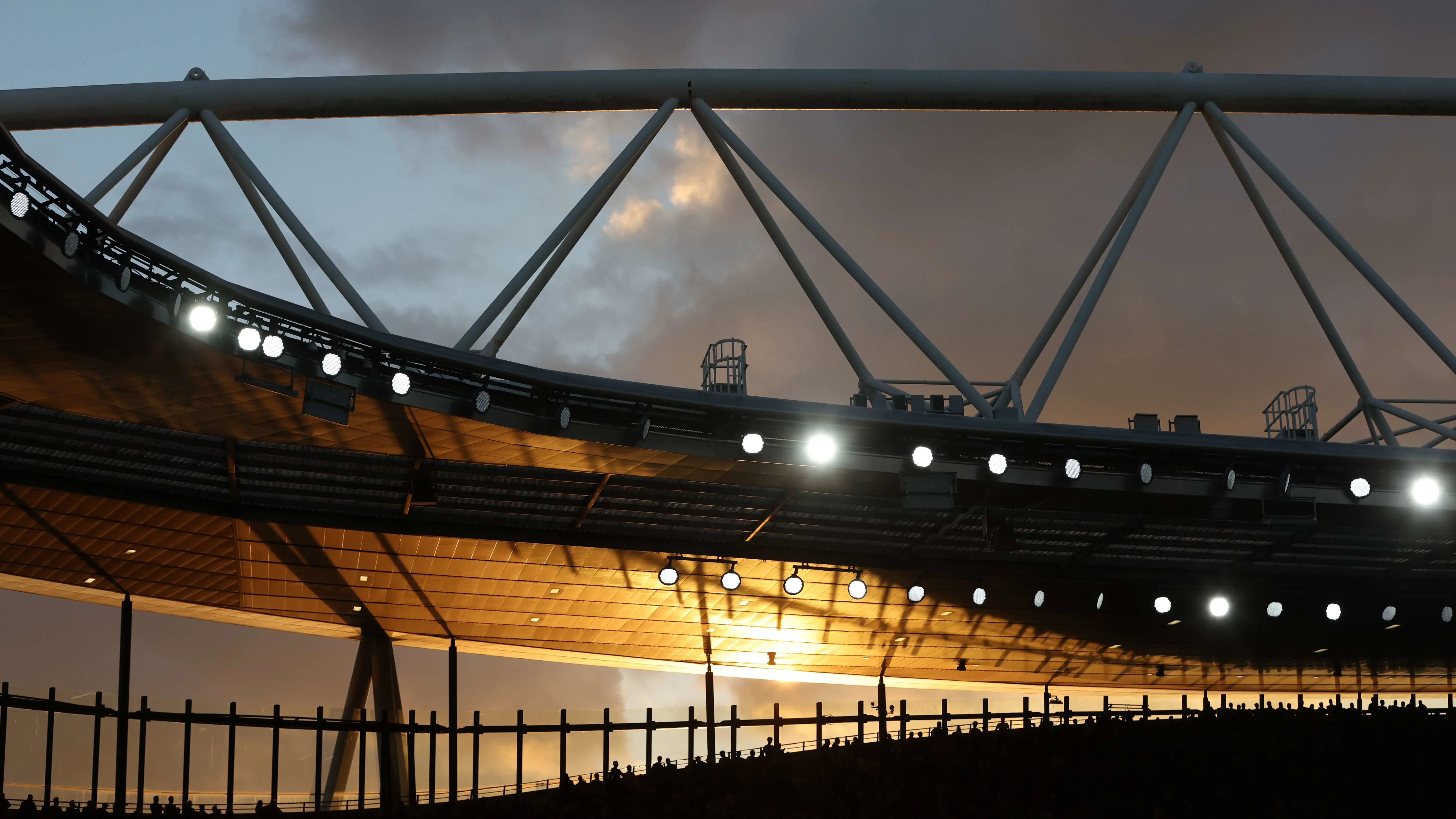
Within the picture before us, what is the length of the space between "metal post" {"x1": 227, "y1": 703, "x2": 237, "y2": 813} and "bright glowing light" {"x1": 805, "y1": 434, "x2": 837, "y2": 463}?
43.0 feet

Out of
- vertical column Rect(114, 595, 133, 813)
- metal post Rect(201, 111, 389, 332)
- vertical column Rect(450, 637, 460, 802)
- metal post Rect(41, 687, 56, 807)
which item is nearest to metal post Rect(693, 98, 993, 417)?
metal post Rect(201, 111, 389, 332)

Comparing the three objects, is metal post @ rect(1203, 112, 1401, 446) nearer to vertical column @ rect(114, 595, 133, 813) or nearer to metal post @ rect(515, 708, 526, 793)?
metal post @ rect(515, 708, 526, 793)

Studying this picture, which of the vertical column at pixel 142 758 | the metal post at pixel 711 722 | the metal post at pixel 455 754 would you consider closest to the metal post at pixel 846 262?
the metal post at pixel 711 722

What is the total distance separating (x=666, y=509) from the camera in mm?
27734

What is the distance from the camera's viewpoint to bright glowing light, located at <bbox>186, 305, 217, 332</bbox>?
674 inches

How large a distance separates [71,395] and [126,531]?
10721 mm

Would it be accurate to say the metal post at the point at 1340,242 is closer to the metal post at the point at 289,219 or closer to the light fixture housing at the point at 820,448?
the light fixture housing at the point at 820,448

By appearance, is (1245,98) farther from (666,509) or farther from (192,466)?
(192,466)

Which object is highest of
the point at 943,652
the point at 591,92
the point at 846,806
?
the point at 591,92

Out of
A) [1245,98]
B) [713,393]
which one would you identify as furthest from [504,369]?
[1245,98]

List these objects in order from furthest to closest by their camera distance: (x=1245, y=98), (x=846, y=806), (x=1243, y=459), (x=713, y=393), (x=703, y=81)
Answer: (x=1245, y=98) < (x=703, y=81) < (x=1243, y=459) < (x=713, y=393) < (x=846, y=806)

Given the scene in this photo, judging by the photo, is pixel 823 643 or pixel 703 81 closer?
pixel 703 81

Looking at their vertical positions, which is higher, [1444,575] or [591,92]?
[591,92]

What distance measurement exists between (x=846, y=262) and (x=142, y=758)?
1790cm
